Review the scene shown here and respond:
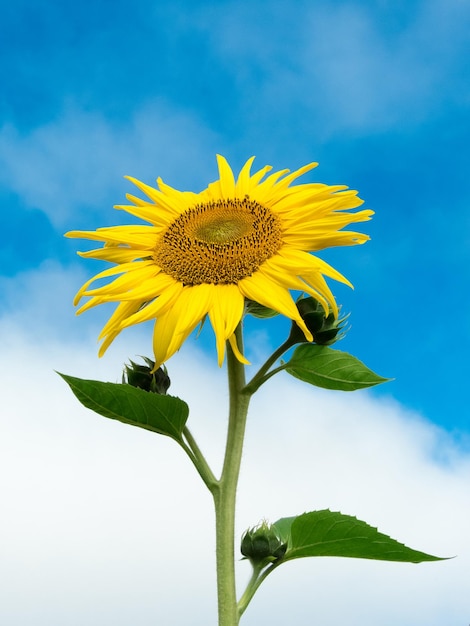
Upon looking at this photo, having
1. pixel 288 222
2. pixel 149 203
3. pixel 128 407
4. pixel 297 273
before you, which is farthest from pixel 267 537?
pixel 149 203

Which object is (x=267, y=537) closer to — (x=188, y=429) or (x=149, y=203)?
(x=188, y=429)

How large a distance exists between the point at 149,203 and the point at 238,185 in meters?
0.47

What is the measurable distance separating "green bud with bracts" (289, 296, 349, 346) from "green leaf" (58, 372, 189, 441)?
2.02ft

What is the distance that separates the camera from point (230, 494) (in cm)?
335

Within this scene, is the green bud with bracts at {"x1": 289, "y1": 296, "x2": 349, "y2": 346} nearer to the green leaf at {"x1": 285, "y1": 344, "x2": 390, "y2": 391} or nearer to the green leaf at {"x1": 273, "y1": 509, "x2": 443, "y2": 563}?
the green leaf at {"x1": 285, "y1": 344, "x2": 390, "y2": 391}

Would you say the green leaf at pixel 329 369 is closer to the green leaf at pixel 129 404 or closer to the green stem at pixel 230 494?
the green stem at pixel 230 494

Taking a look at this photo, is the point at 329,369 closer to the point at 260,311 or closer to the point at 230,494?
the point at 260,311

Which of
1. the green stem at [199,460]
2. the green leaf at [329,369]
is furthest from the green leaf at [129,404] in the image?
the green leaf at [329,369]

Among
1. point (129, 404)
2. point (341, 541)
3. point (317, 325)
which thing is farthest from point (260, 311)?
point (341, 541)

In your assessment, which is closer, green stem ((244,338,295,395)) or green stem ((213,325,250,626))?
green stem ((213,325,250,626))

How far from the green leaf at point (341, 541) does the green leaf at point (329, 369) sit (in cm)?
55

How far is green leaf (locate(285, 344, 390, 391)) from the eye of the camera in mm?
3381

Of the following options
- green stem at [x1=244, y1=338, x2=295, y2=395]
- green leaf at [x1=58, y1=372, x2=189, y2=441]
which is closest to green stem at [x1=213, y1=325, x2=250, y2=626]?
green stem at [x1=244, y1=338, x2=295, y2=395]

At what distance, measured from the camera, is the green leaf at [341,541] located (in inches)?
130
